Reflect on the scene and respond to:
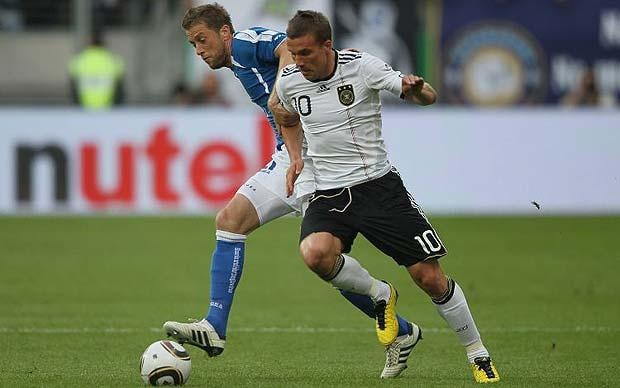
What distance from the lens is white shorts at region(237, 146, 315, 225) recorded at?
846 cm

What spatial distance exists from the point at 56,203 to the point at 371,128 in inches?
435

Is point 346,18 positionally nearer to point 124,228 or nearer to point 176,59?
point 176,59

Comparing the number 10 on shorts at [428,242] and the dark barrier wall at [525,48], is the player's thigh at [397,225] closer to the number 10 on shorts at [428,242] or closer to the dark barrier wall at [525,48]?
the number 10 on shorts at [428,242]

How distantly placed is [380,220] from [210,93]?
14.7 m

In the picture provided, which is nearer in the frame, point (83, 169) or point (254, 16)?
point (83, 169)

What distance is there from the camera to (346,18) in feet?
83.8

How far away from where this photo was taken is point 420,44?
84.9 feet

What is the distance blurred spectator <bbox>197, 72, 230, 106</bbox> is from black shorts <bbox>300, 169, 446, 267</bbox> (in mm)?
14146

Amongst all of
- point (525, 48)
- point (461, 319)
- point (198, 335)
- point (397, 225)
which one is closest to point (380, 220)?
point (397, 225)

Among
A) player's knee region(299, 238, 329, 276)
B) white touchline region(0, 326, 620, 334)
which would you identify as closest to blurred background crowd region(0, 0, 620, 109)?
white touchline region(0, 326, 620, 334)

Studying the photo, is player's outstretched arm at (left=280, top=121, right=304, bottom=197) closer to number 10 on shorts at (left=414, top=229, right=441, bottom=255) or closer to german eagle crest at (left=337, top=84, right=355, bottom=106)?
german eagle crest at (left=337, top=84, right=355, bottom=106)

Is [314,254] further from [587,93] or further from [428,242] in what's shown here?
[587,93]

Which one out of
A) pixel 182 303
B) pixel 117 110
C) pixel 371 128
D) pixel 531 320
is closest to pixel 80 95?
pixel 117 110

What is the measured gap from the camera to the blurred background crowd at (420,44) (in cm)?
2555
